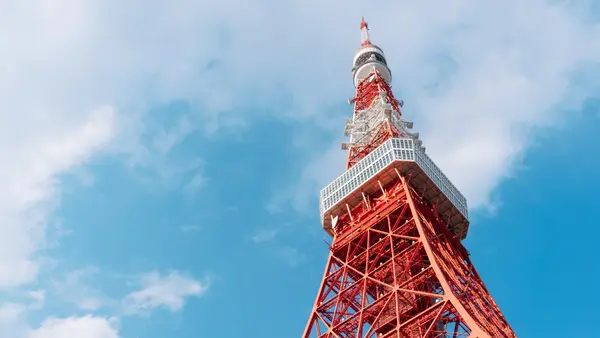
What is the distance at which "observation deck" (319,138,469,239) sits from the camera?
40719mm

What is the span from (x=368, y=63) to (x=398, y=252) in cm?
2302

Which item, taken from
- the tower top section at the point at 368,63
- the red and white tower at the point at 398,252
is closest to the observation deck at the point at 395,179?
the red and white tower at the point at 398,252

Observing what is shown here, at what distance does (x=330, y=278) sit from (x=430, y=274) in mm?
6369

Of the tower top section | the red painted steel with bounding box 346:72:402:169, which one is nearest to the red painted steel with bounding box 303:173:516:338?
the red painted steel with bounding box 346:72:402:169

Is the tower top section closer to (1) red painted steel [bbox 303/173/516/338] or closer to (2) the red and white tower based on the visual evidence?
(2) the red and white tower

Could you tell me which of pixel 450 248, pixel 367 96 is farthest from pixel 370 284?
pixel 367 96

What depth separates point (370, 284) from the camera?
37.3 meters

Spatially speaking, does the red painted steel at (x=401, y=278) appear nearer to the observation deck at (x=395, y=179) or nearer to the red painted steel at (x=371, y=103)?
the observation deck at (x=395, y=179)

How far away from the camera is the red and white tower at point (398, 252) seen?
32500 millimetres

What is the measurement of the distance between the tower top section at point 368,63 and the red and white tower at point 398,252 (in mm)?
10151

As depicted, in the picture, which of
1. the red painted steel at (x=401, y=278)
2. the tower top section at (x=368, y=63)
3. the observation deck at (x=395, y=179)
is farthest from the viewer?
the tower top section at (x=368, y=63)

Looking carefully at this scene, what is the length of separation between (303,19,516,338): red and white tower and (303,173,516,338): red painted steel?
0.06 metres

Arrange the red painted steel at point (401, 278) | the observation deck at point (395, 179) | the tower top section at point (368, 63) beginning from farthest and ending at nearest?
1. the tower top section at point (368, 63)
2. the observation deck at point (395, 179)
3. the red painted steel at point (401, 278)

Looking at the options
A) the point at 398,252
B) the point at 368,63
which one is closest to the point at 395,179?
the point at 398,252
